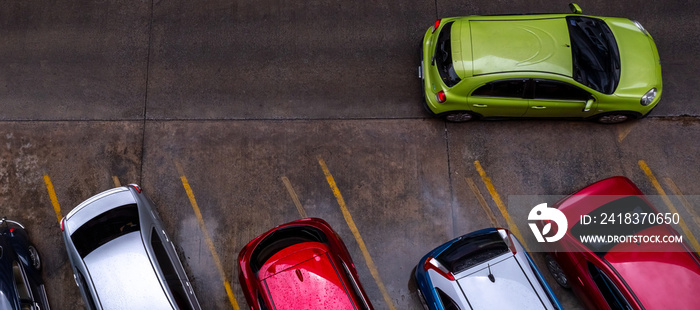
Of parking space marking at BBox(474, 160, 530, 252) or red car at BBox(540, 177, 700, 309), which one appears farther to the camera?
parking space marking at BBox(474, 160, 530, 252)

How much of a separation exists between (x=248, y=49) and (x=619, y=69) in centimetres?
653

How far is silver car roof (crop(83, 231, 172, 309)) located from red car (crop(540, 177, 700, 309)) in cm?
591

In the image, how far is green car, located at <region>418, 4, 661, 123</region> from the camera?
7.42 m

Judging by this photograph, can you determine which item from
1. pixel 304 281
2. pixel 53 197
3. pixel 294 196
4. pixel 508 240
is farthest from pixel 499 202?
pixel 53 197

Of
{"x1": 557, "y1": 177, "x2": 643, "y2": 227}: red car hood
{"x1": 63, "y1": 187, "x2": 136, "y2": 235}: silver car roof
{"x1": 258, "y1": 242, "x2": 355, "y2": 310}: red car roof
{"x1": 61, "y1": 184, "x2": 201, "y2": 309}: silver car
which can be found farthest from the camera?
{"x1": 557, "y1": 177, "x2": 643, "y2": 227}: red car hood

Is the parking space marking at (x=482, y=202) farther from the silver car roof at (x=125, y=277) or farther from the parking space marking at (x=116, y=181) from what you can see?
the parking space marking at (x=116, y=181)

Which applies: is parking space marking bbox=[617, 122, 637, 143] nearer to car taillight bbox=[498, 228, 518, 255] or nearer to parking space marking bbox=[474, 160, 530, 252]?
parking space marking bbox=[474, 160, 530, 252]

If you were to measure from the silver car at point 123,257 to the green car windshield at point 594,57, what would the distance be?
6.99m

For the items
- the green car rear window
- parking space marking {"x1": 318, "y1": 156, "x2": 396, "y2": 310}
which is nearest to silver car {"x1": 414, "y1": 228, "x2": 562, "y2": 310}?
parking space marking {"x1": 318, "y1": 156, "x2": 396, "y2": 310}

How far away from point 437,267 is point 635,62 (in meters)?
4.81

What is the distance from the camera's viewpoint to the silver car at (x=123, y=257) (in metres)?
6.41

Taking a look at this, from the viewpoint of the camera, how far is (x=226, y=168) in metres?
8.30

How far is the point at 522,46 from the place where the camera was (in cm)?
745

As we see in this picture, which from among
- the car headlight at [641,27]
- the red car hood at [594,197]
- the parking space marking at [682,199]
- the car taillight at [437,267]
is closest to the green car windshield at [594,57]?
the car headlight at [641,27]
